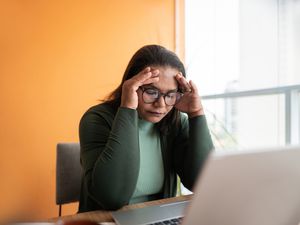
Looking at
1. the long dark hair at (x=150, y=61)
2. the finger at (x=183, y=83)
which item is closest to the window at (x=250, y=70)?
the finger at (x=183, y=83)

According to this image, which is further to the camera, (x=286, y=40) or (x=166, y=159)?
(x=286, y=40)

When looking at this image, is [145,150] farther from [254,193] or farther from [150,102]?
[254,193]

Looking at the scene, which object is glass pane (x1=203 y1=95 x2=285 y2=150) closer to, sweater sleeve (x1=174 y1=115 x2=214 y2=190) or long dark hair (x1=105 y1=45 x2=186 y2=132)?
sweater sleeve (x1=174 y1=115 x2=214 y2=190)

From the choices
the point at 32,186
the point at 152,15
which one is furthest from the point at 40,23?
the point at 32,186

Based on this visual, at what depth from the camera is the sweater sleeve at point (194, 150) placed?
1052 mm

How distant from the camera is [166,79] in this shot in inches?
39.2

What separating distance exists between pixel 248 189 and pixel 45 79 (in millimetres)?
1964

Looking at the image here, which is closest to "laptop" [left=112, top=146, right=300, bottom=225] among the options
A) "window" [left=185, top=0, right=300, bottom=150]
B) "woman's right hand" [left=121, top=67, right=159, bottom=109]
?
"woman's right hand" [left=121, top=67, right=159, bottom=109]

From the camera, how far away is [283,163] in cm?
42

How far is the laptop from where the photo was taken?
37cm

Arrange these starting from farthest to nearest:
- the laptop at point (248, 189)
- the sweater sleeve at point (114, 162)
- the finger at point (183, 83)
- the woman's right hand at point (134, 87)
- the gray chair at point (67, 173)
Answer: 1. the gray chair at point (67, 173)
2. the finger at point (183, 83)
3. the woman's right hand at point (134, 87)
4. the sweater sleeve at point (114, 162)
5. the laptop at point (248, 189)

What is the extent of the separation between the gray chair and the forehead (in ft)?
2.19

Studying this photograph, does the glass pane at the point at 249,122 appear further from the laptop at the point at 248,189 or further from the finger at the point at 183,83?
the laptop at the point at 248,189

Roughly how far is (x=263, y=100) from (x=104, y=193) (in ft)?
4.04
